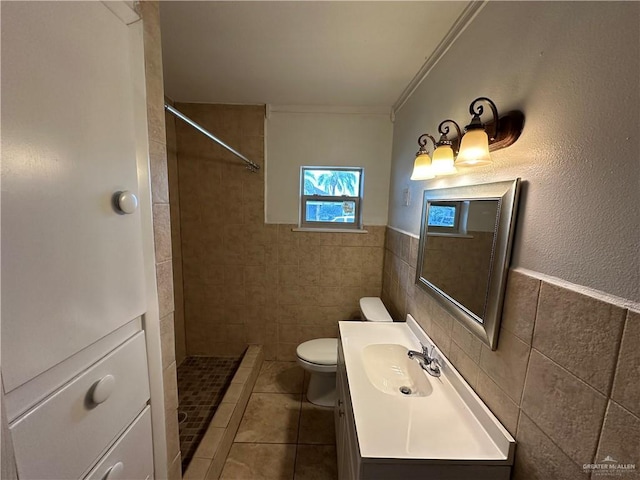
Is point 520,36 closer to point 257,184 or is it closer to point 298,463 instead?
point 257,184

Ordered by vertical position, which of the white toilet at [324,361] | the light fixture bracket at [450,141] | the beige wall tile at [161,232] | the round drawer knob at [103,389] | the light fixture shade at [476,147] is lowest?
the white toilet at [324,361]

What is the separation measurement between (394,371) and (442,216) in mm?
836

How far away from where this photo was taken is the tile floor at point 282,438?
153 cm

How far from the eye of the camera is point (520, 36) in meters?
0.81

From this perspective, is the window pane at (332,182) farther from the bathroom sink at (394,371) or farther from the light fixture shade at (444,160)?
the bathroom sink at (394,371)

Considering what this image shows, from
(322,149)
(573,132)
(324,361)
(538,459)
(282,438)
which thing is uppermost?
(322,149)

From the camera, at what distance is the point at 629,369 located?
1.66 ft

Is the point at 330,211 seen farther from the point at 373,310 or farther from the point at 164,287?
the point at 164,287

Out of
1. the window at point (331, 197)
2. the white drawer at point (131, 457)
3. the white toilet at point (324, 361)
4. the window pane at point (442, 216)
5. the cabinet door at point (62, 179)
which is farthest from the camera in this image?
the window at point (331, 197)

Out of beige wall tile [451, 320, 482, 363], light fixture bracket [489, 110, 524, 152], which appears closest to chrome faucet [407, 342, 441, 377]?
beige wall tile [451, 320, 482, 363]

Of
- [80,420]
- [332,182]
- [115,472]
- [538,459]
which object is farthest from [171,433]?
[332,182]

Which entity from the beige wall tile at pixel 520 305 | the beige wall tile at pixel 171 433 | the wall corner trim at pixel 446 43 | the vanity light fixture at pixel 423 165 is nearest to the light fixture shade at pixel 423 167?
the vanity light fixture at pixel 423 165

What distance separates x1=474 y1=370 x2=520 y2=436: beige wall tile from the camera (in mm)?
788

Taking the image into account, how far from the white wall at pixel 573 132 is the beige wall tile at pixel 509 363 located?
234 mm
